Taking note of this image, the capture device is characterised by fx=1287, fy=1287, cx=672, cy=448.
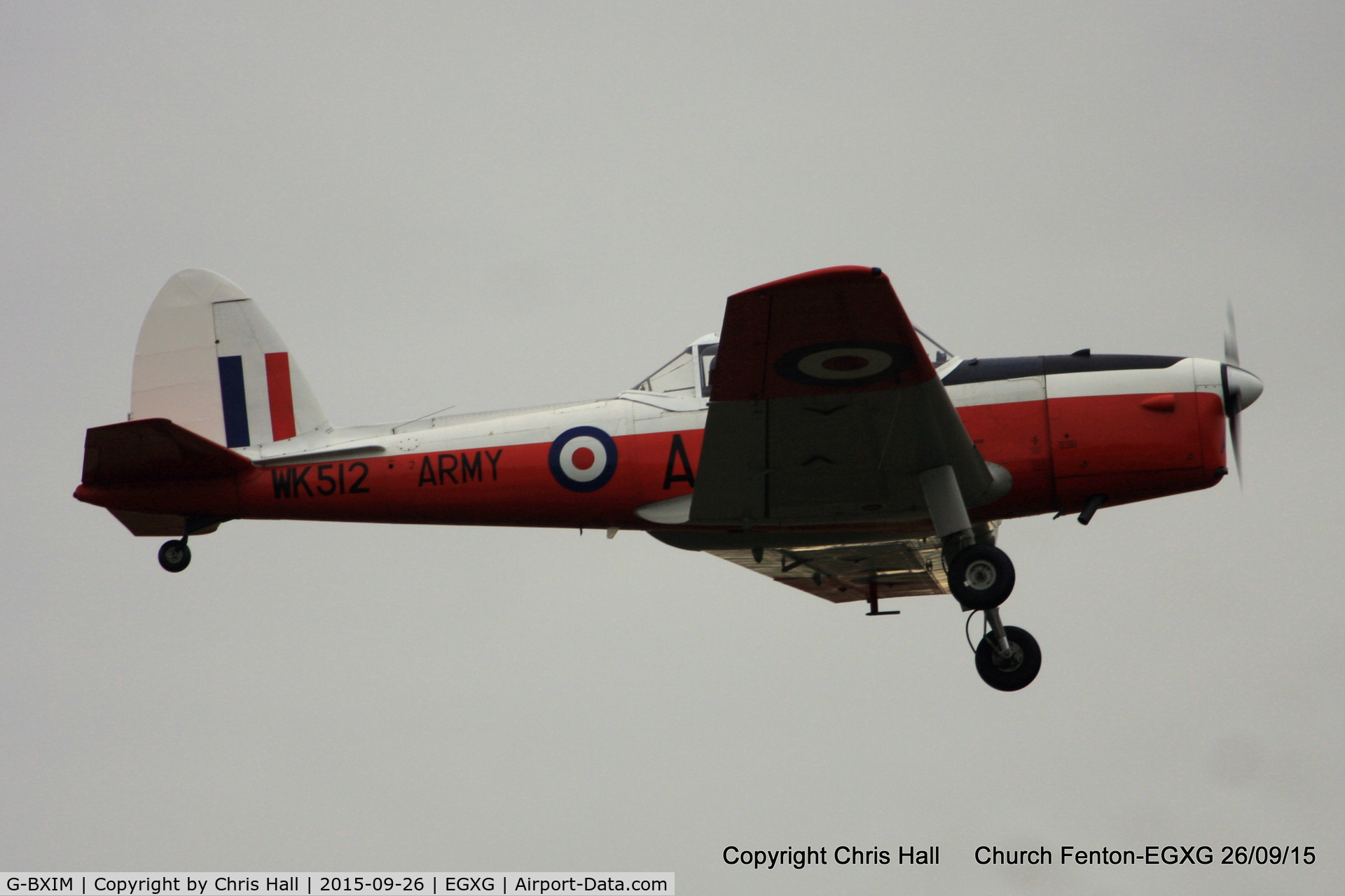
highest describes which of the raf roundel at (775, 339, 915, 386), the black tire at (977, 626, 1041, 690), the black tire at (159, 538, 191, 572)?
the raf roundel at (775, 339, 915, 386)

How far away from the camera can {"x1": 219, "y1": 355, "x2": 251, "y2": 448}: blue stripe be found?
11.1 m

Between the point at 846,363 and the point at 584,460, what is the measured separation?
104 inches

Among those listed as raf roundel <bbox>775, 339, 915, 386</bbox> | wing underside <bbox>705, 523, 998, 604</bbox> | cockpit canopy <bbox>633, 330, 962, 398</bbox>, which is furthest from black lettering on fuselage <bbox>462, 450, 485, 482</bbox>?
raf roundel <bbox>775, 339, 915, 386</bbox>

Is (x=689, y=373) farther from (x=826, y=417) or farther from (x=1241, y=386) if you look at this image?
(x=1241, y=386)

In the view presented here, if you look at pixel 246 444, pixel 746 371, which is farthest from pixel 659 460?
pixel 246 444

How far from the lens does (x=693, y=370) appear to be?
996cm

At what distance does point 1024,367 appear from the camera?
9.59 m

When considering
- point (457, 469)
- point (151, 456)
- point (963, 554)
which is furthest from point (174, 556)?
point (963, 554)

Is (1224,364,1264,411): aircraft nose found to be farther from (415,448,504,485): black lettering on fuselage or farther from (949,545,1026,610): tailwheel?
(415,448,504,485): black lettering on fuselage

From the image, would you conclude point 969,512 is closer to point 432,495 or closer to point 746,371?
point 746,371

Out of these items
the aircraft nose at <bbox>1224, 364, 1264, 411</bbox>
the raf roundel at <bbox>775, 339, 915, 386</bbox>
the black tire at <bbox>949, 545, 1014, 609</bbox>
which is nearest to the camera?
the raf roundel at <bbox>775, 339, 915, 386</bbox>

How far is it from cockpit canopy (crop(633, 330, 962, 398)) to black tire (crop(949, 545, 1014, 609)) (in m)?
1.48

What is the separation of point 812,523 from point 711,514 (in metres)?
0.81

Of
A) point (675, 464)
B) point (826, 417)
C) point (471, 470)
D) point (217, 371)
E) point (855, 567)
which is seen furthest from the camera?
point (855, 567)
